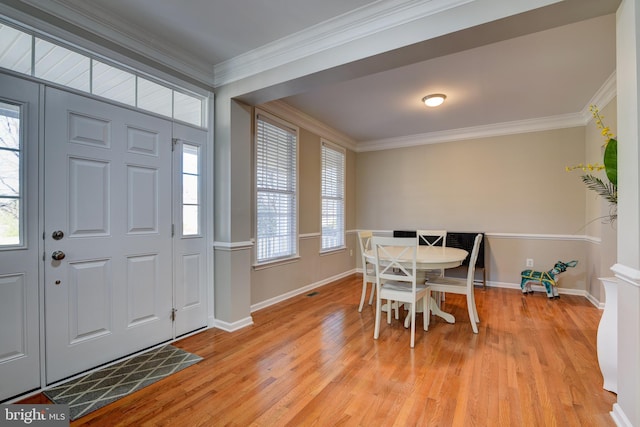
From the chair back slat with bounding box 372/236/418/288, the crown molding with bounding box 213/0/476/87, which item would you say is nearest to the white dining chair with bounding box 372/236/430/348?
the chair back slat with bounding box 372/236/418/288

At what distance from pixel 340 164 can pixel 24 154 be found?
4382 mm

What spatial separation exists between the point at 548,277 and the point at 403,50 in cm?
396

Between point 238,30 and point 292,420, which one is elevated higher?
point 238,30

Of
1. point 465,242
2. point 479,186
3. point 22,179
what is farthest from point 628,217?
point 479,186

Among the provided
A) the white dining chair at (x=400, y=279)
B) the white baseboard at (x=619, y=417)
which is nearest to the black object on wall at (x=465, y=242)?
the white dining chair at (x=400, y=279)

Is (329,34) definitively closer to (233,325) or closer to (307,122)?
(307,122)

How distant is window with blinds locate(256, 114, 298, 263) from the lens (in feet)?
12.4

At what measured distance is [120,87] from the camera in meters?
2.41

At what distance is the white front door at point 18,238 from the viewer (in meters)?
1.84

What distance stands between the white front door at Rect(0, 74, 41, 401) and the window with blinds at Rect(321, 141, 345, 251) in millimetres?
3633

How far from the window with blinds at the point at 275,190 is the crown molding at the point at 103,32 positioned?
116 centimetres

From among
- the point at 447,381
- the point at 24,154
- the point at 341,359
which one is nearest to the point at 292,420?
the point at 341,359

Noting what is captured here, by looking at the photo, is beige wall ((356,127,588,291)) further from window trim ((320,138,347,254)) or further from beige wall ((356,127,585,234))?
window trim ((320,138,347,254))

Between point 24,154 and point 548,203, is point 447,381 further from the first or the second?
point 548,203
